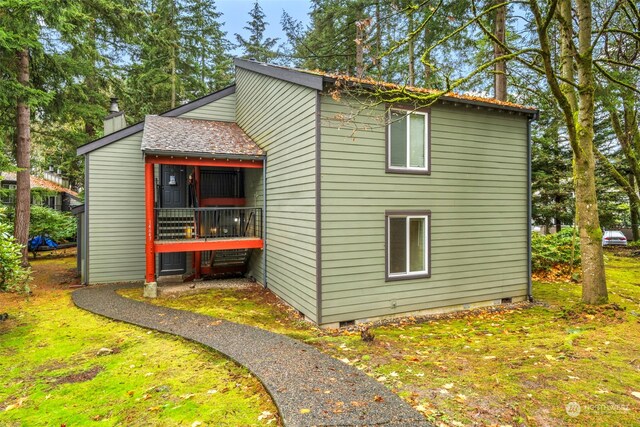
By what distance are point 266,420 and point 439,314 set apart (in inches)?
209

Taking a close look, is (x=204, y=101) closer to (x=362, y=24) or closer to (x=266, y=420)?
(x=362, y=24)

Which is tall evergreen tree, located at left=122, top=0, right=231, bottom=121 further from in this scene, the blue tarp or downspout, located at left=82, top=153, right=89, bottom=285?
downspout, located at left=82, top=153, right=89, bottom=285

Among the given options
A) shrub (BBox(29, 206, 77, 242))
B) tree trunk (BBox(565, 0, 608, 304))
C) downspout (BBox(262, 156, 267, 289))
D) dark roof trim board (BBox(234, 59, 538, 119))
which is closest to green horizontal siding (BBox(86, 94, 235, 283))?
downspout (BBox(262, 156, 267, 289))

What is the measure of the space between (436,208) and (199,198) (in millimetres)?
7378

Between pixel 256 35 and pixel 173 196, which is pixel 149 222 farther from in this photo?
pixel 256 35

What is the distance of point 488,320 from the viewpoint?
7203mm

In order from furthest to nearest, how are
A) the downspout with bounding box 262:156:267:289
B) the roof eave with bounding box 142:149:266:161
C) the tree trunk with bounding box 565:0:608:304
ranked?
the downspout with bounding box 262:156:267:289, the roof eave with bounding box 142:149:266:161, the tree trunk with bounding box 565:0:608:304

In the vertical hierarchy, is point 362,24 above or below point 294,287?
above

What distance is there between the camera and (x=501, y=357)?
15.9 ft

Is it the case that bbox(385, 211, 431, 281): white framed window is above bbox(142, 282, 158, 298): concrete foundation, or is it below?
above

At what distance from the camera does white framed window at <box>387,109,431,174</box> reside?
7.08m

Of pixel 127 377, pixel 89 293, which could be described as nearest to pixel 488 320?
pixel 127 377

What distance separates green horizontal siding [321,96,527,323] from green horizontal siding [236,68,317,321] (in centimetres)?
40

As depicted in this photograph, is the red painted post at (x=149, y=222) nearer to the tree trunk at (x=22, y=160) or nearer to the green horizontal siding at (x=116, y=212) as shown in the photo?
the green horizontal siding at (x=116, y=212)
